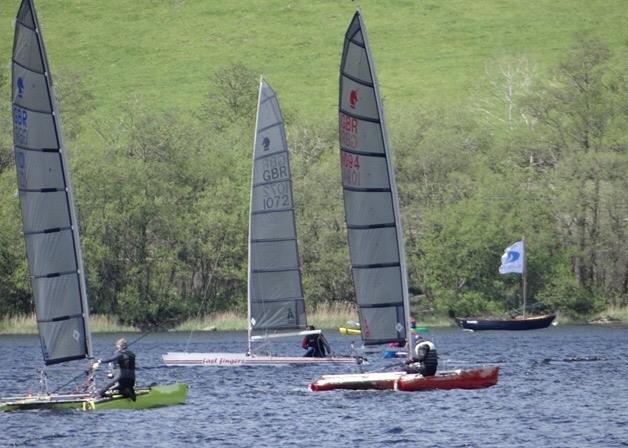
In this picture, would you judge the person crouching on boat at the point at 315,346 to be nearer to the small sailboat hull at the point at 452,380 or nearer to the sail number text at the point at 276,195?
the sail number text at the point at 276,195

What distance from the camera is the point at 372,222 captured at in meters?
41.9

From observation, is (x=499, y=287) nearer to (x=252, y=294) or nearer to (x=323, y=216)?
(x=323, y=216)

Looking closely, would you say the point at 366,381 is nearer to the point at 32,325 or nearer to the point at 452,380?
the point at 452,380

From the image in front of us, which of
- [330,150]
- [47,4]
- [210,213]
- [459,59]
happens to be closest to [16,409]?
[210,213]

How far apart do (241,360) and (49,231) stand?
1578 centimetres

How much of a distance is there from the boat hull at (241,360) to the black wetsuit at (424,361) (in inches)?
334

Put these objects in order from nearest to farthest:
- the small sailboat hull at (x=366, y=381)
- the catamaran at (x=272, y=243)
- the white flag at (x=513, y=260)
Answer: the small sailboat hull at (x=366, y=381)
the catamaran at (x=272, y=243)
the white flag at (x=513, y=260)

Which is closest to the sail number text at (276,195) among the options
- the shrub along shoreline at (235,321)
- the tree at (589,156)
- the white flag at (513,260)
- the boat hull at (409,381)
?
the boat hull at (409,381)

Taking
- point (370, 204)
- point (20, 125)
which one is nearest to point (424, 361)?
point (370, 204)

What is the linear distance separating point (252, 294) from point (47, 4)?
108 m

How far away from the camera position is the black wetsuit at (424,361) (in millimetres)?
41156

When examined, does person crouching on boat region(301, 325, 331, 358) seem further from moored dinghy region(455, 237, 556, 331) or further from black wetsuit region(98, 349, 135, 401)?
moored dinghy region(455, 237, 556, 331)

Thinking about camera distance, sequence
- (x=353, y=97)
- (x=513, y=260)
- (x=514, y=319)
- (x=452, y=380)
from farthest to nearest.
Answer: (x=513, y=260)
(x=514, y=319)
(x=452, y=380)
(x=353, y=97)

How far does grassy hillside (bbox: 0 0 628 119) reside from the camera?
137m
